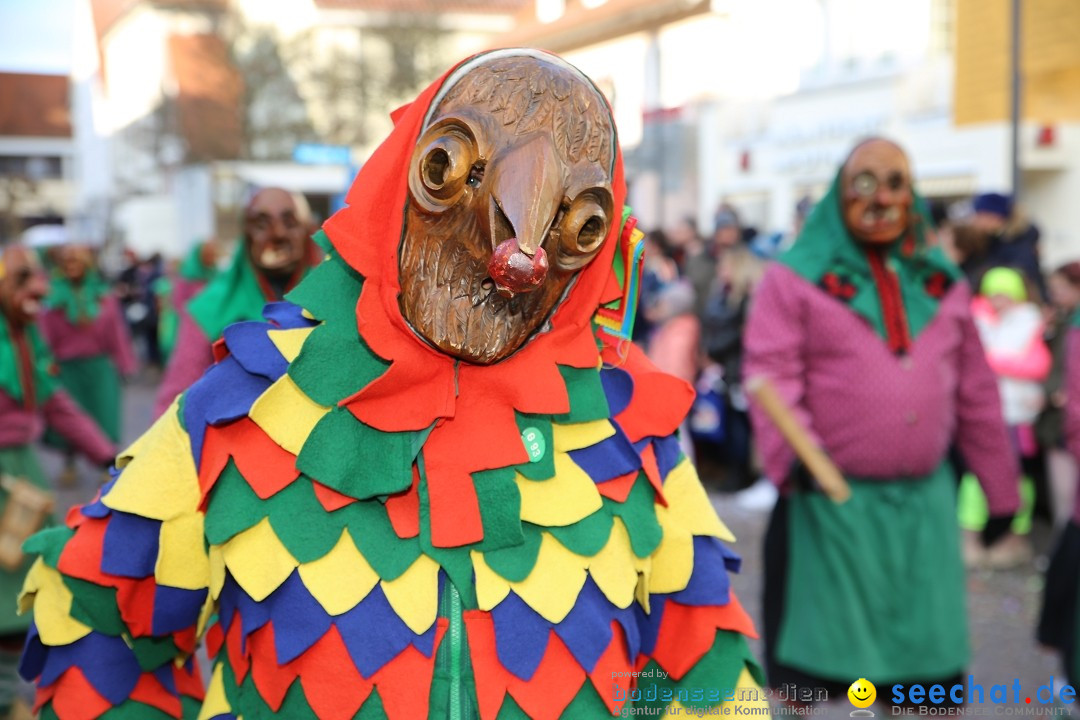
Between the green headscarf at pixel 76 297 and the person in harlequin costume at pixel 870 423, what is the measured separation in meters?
6.74

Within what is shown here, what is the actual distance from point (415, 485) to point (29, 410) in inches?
151

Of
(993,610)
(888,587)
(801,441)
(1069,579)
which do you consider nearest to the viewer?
(801,441)

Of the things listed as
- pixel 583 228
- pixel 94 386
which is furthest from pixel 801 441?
pixel 94 386

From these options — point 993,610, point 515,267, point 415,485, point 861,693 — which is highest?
point 515,267

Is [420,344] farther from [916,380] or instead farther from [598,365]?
[916,380]

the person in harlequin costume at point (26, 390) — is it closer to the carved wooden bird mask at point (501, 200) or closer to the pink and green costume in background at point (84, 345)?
the carved wooden bird mask at point (501, 200)

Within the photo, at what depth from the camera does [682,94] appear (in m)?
20.2

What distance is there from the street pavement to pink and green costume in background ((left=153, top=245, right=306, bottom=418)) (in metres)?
2.34

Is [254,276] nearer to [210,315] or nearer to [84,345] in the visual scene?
[210,315]

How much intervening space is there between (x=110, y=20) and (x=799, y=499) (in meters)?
47.3

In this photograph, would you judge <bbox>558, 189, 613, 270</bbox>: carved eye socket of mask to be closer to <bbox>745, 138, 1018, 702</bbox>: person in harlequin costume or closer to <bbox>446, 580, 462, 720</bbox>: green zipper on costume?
<bbox>446, 580, 462, 720</bbox>: green zipper on costume

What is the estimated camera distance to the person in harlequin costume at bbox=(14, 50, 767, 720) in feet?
4.63

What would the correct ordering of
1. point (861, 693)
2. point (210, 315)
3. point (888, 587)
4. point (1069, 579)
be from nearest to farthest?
point (861, 693) < point (888, 587) < point (1069, 579) < point (210, 315)

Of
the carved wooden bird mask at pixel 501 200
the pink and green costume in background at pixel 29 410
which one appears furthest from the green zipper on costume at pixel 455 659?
the pink and green costume in background at pixel 29 410
